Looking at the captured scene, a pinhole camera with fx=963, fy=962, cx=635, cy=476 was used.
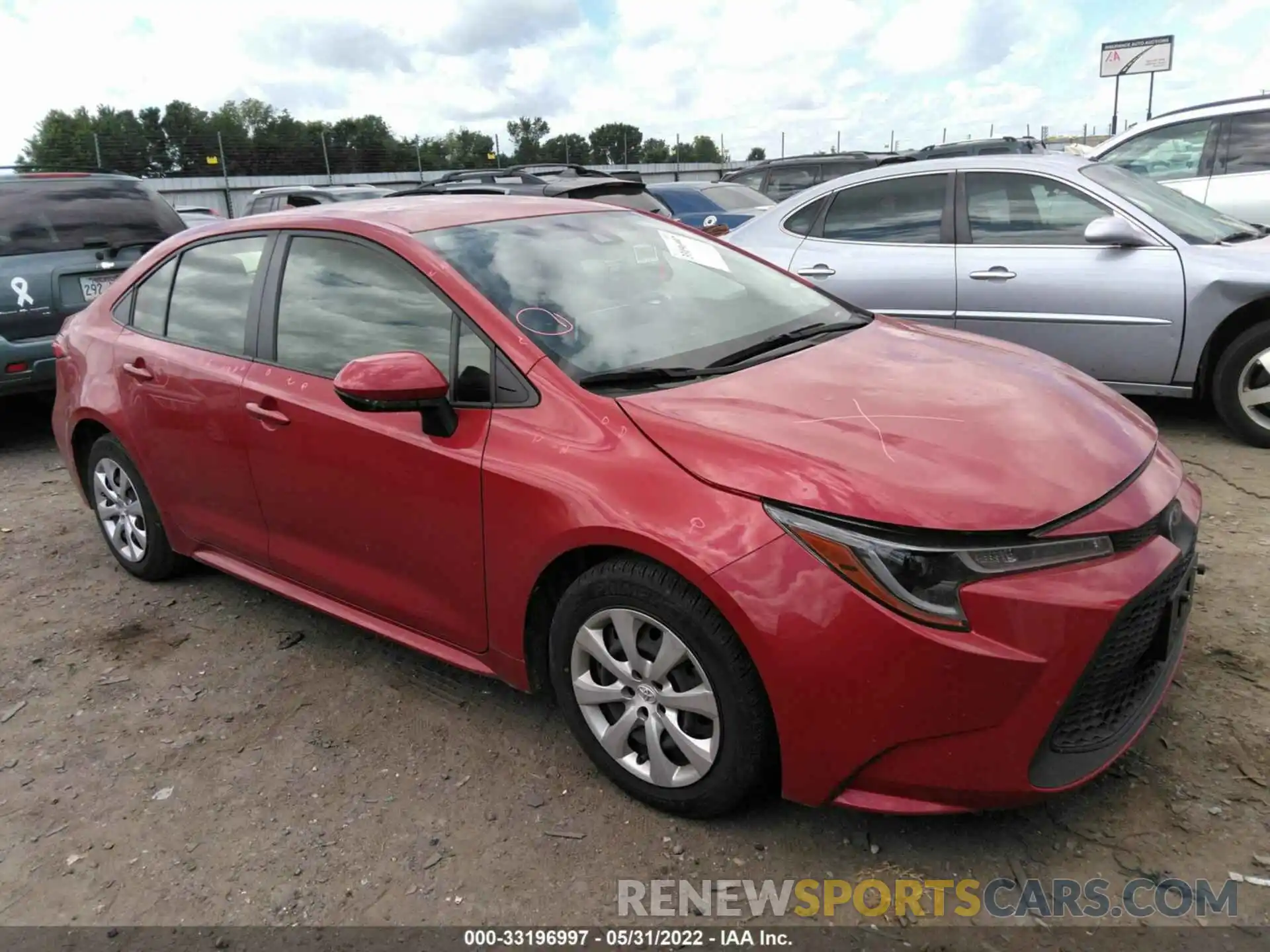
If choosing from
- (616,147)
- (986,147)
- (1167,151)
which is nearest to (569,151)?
(616,147)

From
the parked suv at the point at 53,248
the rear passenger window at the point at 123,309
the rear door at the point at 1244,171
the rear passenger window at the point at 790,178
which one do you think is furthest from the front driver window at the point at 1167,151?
the rear passenger window at the point at 790,178

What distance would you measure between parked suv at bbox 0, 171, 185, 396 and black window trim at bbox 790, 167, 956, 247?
446 centimetres

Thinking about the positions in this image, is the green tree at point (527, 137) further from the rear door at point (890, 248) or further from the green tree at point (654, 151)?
the rear door at point (890, 248)

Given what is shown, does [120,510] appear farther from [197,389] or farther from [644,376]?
[644,376]

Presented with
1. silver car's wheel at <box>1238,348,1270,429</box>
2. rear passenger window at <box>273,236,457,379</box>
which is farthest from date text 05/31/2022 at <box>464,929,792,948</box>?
silver car's wheel at <box>1238,348,1270,429</box>

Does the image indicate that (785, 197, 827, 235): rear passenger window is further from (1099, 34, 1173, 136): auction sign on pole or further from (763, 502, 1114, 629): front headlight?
(1099, 34, 1173, 136): auction sign on pole

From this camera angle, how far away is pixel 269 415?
3191 millimetres

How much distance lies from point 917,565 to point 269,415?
7.13 ft

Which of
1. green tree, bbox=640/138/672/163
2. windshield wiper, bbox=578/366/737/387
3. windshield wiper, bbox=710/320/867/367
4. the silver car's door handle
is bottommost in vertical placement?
windshield wiper, bbox=578/366/737/387

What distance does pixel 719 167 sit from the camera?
39844mm

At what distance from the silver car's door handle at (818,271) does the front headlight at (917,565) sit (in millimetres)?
4148

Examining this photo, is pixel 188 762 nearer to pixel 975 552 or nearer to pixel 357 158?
pixel 975 552

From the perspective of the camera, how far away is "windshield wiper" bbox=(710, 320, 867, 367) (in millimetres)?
2865

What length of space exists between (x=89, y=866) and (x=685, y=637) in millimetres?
1722
